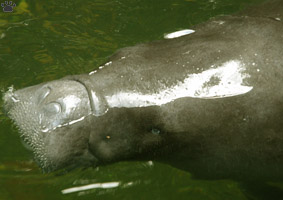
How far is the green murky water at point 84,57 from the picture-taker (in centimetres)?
437

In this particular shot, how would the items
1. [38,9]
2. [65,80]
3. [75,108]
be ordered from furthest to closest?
[38,9] < [65,80] < [75,108]

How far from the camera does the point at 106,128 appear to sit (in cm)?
318

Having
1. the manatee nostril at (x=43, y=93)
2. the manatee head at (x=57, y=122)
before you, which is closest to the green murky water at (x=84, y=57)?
the manatee head at (x=57, y=122)

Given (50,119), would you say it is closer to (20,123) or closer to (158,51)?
(20,123)

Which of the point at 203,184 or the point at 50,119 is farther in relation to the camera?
the point at 203,184

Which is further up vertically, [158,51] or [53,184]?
[158,51]

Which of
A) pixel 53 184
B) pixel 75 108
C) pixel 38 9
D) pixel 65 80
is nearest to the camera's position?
pixel 75 108

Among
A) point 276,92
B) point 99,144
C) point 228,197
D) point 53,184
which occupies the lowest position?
point 228,197

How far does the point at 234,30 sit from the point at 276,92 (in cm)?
62

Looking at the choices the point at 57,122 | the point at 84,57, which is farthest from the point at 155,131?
the point at 84,57

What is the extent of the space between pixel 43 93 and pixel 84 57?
2.67m

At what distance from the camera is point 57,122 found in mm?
3078

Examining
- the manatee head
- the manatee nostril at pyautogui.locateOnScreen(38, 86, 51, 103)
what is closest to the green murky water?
the manatee head

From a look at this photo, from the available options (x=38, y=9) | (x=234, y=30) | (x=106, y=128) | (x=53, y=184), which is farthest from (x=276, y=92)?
(x=38, y=9)
